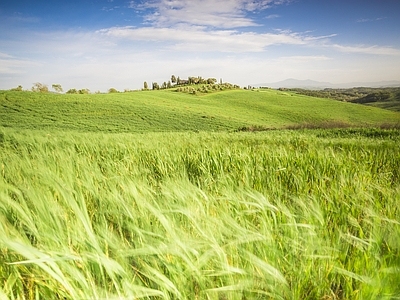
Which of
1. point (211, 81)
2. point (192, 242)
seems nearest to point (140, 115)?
point (192, 242)

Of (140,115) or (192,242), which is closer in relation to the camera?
(192,242)

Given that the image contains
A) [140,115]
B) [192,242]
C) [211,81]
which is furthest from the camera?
[211,81]

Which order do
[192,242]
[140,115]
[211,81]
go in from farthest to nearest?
[211,81] < [140,115] < [192,242]

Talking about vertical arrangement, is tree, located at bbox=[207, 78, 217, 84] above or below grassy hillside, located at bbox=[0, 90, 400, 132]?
above

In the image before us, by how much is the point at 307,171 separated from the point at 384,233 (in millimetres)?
1382

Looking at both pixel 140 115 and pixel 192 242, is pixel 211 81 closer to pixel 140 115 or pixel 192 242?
pixel 140 115

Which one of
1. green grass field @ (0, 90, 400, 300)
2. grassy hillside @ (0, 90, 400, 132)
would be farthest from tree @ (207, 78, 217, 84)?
green grass field @ (0, 90, 400, 300)

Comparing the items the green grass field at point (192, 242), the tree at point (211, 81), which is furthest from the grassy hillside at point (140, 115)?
the tree at point (211, 81)

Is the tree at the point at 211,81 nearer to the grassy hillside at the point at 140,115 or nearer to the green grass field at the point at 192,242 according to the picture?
the grassy hillside at the point at 140,115

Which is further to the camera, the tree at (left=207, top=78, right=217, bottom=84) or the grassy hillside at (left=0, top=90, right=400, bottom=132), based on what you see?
the tree at (left=207, top=78, right=217, bottom=84)

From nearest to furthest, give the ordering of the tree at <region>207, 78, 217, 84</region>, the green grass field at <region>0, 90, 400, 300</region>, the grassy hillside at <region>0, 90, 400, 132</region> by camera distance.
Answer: the green grass field at <region>0, 90, 400, 300</region> < the grassy hillside at <region>0, 90, 400, 132</region> < the tree at <region>207, 78, 217, 84</region>

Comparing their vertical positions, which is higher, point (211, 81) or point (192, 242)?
point (211, 81)

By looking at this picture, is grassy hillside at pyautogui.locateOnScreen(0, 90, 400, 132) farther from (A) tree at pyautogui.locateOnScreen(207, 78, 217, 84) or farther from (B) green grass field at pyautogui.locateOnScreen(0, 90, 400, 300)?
(A) tree at pyautogui.locateOnScreen(207, 78, 217, 84)

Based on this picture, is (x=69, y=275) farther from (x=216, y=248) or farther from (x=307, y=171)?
(x=307, y=171)
